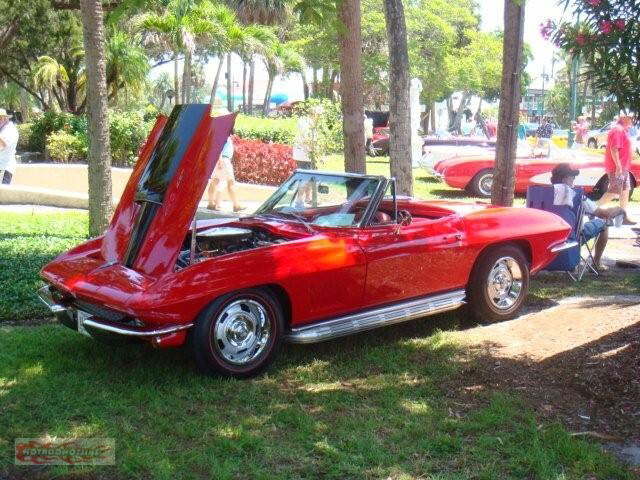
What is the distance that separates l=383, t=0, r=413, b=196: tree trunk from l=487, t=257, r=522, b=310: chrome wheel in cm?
228

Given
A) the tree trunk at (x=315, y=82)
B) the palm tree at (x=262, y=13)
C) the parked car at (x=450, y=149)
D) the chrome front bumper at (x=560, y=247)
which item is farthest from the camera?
the tree trunk at (x=315, y=82)

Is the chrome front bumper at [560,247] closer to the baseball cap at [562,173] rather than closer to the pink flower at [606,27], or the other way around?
the baseball cap at [562,173]

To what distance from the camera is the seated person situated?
844 centimetres

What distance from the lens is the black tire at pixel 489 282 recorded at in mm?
6688

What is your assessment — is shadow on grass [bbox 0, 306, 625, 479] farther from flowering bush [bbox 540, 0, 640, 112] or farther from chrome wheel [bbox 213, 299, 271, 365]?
flowering bush [bbox 540, 0, 640, 112]

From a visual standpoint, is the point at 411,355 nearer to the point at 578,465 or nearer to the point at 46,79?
the point at 578,465

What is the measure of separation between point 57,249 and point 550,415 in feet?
19.6

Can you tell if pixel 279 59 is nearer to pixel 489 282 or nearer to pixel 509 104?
pixel 509 104

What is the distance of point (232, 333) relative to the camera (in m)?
5.22

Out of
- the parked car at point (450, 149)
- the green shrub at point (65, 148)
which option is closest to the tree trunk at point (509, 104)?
the parked car at point (450, 149)

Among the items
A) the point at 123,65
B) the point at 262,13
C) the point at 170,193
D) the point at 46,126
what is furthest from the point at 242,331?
the point at 262,13

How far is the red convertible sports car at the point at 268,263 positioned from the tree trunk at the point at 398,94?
183 cm

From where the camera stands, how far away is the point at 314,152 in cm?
1608

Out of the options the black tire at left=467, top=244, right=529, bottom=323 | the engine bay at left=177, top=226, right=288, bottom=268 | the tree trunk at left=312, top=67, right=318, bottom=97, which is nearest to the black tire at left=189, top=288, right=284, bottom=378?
the engine bay at left=177, top=226, right=288, bottom=268
